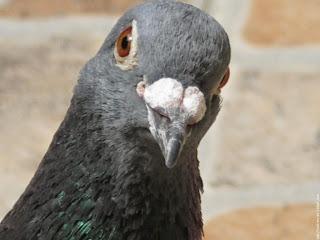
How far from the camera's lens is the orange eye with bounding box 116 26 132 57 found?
113cm

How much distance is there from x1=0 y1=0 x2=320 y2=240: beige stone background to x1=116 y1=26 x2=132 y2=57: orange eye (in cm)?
107

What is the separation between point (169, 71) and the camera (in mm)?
1077

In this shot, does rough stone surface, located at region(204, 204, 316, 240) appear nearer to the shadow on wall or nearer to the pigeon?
the shadow on wall

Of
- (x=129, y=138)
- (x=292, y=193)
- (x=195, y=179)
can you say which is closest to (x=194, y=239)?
(x=195, y=179)

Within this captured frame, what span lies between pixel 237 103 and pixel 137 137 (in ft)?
4.45

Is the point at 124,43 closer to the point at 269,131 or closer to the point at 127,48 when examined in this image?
the point at 127,48

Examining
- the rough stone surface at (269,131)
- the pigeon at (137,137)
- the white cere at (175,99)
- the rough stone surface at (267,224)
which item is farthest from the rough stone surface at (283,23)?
the white cere at (175,99)

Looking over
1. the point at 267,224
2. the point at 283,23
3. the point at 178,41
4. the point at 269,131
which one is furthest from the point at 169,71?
the point at 283,23

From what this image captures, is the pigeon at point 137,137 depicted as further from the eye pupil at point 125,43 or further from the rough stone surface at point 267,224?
the rough stone surface at point 267,224

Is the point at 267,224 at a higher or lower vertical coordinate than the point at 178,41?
higher

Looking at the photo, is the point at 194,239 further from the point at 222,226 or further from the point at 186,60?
the point at 222,226

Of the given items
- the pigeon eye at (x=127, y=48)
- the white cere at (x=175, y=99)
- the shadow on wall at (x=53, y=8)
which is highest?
the shadow on wall at (x=53, y=8)

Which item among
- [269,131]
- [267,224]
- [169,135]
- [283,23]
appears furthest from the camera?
[283,23]

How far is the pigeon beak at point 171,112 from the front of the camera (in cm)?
104
